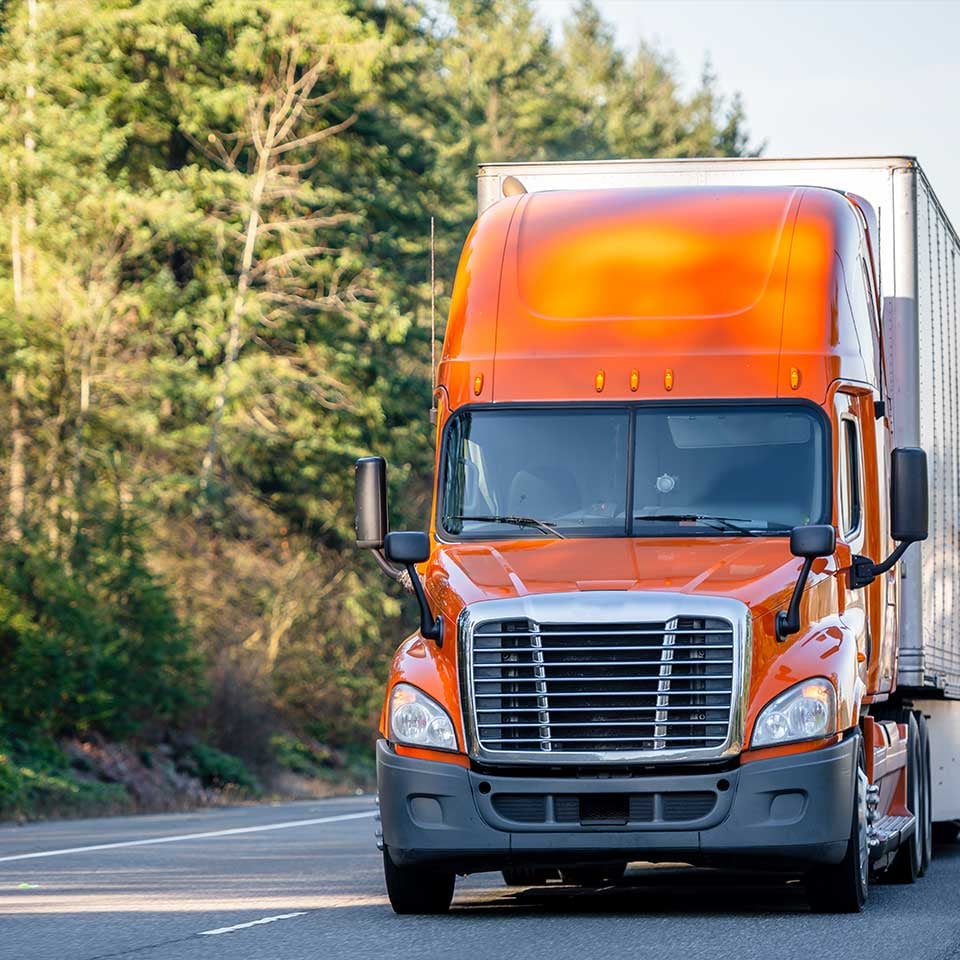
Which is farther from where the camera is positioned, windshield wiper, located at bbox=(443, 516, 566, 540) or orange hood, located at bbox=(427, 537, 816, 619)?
windshield wiper, located at bbox=(443, 516, 566, 540)

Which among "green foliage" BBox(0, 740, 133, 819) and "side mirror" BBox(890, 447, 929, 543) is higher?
"side mirror" BBox(890, 447, 929, 543)

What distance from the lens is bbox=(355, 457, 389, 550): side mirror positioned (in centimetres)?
1166

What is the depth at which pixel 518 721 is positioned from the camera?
10891 millimetres

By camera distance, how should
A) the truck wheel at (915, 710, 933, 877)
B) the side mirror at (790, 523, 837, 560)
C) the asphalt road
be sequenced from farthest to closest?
the truck wheel at (915, 710, 933, 877)
the side mirror at (790, 523, 837, 560)
the asphalt road

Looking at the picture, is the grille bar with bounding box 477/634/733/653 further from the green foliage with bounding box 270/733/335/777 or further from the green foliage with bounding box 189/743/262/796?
the green foliage with bounding box 270/733/335/777

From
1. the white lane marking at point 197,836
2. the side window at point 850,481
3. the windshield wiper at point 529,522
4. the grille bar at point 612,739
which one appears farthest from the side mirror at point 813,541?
the white lane marking at point 197,836

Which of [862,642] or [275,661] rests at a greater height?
[862,642]

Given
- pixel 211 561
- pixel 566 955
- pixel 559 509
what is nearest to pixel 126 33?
pixel 211 561

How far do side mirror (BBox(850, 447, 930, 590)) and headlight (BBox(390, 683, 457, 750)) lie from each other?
2.47 meters

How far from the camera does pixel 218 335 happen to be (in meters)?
38.8

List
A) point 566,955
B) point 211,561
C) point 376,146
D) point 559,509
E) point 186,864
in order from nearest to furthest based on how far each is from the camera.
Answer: point 566,955 → point 559,509 → point 186,864 → point 211,561 → point 376,146

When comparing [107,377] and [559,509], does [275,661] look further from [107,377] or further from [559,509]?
[559,509]

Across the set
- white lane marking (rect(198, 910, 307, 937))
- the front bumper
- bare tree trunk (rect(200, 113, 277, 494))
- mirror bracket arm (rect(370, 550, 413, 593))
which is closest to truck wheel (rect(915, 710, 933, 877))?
the front bumper

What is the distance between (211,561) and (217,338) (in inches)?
170
